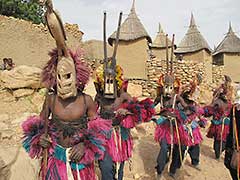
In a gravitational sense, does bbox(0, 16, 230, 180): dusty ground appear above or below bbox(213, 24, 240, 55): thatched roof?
below

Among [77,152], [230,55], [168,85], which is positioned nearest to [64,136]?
[77,152]

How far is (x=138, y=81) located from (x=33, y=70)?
834cm

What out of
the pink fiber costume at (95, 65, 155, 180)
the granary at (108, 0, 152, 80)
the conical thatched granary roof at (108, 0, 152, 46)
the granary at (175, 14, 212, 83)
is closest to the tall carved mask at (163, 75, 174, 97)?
the pink fiber costume at (95, 65, 155, 180)

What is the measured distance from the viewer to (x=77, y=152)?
3.38m

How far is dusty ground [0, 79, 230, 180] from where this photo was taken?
4.82 meters

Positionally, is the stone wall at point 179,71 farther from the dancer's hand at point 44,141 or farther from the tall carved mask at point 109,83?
the dancer's hand at point 44,141

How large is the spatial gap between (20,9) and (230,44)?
12793mm

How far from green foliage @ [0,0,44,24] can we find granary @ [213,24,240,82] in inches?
441

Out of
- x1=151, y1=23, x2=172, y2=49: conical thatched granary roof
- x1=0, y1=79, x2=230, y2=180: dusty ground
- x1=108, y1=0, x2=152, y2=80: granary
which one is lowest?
x1=0, y1=79, x2=230, y2=180: dusty ground

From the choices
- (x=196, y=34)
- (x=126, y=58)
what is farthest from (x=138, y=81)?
(x=196, y=34)

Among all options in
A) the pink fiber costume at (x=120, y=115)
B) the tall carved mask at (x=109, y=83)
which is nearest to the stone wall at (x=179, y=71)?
the pink fiber costume at (x=120, y=115)

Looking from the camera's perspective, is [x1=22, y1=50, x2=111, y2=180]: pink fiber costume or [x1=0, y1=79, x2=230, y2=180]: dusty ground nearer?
[x1=22, y1=50, x2=111, y2=180]: pink fiber costume

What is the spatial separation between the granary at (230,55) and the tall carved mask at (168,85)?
52.1 ft

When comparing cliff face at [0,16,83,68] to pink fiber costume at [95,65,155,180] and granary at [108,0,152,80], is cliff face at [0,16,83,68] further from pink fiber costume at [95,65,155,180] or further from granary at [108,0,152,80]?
pink fiber costume at [95,65,155,180]
